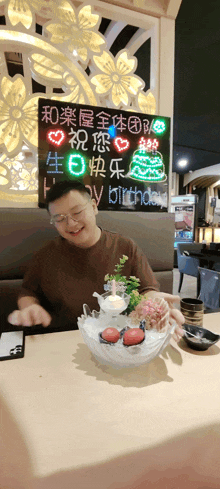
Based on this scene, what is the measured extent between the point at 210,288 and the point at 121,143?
210cm

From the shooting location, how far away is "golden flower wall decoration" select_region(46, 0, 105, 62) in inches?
71.2

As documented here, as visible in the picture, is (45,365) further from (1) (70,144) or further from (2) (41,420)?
(1) (70,144)

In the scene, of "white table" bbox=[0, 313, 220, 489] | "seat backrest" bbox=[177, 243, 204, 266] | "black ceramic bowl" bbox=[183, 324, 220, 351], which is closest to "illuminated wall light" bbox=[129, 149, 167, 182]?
"black ceramic bowl" bbox=[183, 324, 220, 351]

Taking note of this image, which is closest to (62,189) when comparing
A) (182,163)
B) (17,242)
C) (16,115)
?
(17,242)

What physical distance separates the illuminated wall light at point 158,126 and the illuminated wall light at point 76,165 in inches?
25.3

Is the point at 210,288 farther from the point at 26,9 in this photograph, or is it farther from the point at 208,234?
the point at 208,234

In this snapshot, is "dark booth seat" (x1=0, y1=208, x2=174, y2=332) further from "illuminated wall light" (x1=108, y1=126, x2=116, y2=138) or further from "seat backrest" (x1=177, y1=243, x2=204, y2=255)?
"seat backrest" (x1=177, y1=243, x2=204, y2=255)

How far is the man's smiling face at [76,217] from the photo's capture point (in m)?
1.56

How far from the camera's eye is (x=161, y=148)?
2102mm

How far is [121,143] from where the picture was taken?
1953mm

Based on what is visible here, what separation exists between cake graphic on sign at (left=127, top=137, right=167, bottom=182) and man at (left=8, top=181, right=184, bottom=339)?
1.74 feet

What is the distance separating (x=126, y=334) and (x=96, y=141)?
1428mm

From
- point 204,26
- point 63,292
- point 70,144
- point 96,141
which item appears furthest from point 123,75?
point 63,292

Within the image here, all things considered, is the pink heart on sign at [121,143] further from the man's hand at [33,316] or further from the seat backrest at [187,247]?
the seat backrest at [187,247]
